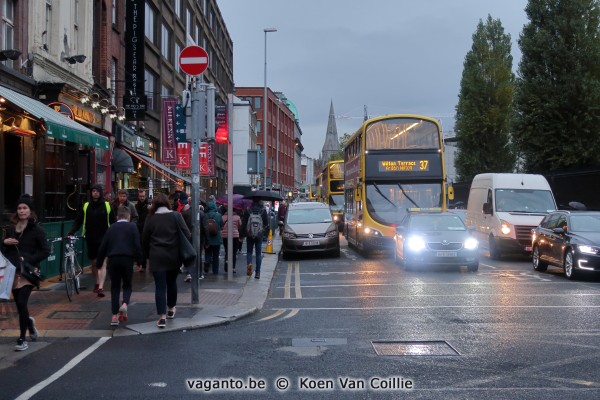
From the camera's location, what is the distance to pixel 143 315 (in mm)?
10008

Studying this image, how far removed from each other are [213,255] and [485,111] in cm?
3868

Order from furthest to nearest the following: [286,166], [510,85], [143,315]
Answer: [286,166] < [510,85] < [143,315]

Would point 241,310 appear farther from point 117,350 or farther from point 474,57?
point 474,57

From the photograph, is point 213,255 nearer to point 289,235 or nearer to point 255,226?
point 255,226

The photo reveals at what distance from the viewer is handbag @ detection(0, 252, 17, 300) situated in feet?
24.4

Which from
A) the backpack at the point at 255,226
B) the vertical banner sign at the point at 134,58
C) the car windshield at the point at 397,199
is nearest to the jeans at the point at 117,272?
the backpack at the point at 255,226

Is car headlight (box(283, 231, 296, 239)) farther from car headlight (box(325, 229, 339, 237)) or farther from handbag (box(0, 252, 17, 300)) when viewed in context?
handbag (box(0, 252, 17, 300))

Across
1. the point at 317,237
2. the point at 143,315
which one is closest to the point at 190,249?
the point at 143,315

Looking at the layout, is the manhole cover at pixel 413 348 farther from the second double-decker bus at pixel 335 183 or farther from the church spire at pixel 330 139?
the church spire at pixel 330 139

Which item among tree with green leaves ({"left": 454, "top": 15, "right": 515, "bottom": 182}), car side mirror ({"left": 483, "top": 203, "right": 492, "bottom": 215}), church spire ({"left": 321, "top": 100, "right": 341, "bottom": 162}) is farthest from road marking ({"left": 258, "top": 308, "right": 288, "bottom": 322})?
church spire ({"left": 321, "top": 100, "right": 341, "bottom": 162})

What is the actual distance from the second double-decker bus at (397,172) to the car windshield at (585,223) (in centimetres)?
504

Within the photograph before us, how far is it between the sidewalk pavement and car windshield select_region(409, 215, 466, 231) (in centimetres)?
496

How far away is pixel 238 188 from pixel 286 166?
53029 millimetres

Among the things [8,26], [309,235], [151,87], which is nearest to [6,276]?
[8,26]
